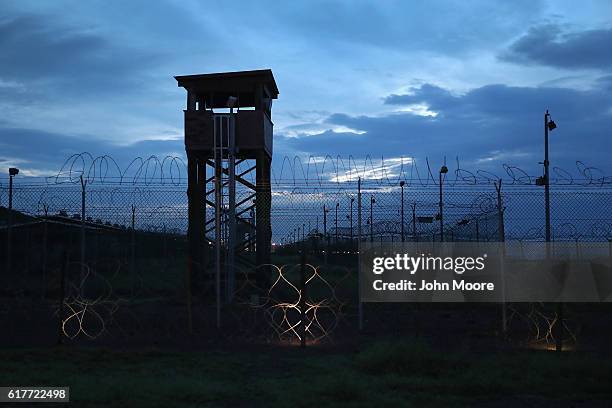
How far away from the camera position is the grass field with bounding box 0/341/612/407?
675 centimetres

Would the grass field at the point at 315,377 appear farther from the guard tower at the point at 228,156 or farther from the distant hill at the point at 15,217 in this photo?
the distant hill at the point at 15,217

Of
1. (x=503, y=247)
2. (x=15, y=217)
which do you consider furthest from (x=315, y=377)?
(x=15, y=217)

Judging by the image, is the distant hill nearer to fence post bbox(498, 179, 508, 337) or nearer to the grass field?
the grass field

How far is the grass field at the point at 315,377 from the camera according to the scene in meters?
6.75

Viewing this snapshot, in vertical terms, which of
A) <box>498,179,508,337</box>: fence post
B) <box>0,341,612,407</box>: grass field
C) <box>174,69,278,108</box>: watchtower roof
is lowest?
<box>0,341,612,407</box>: grass field

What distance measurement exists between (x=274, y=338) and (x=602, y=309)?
8.71 metres

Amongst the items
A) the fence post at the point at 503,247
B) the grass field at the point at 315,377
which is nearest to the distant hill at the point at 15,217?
the grass field at the point at 315,377

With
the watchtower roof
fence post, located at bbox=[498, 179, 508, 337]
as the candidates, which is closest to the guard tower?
the watchtower roof

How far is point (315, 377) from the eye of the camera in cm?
781

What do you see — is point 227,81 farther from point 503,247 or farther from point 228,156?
point 503,247

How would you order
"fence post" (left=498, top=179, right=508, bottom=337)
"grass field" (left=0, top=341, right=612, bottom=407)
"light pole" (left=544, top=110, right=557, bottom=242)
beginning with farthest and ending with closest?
"light pole" (left=544, top=110, right=557, bottom=242)
"fence post" (left=498, top=179, right=508, bottom=337)
"grass field" (left=0, top=341, right=612, bottom=407)

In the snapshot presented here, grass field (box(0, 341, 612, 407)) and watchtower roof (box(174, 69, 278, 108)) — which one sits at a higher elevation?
watchtower roof (box(174, 69, 278, 108))

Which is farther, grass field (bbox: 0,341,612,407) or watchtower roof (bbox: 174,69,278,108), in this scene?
watchtower roof (bbox: 174,69,278,108)

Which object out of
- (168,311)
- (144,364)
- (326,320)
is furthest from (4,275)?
(144,364)
